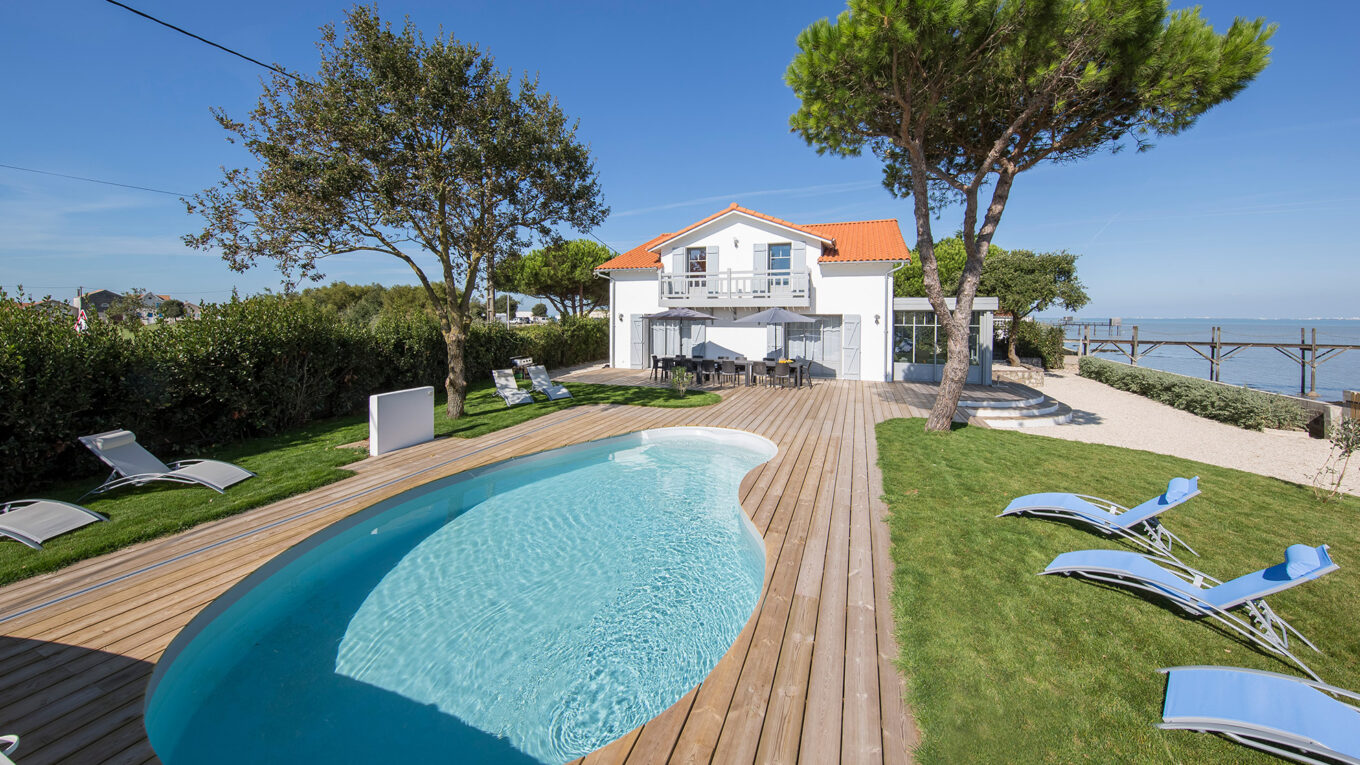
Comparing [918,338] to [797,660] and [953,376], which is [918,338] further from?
[797,660]

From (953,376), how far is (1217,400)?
29.1 feet

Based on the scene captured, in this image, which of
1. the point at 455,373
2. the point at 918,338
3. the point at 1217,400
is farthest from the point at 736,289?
the point at 1217,400

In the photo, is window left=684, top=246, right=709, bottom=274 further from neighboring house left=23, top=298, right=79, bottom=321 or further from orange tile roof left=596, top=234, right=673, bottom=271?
neighboring house left=23, top=298, right=79, bottom=321

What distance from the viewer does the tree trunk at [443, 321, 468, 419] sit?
10078mm

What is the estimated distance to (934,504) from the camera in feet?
18.1

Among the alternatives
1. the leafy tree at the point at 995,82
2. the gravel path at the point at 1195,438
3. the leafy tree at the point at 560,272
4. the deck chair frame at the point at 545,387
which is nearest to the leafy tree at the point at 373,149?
the deck chair frame at the point at 545,387

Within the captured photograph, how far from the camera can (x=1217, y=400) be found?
12.1m

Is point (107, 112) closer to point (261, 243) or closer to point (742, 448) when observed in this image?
point (261, 243)

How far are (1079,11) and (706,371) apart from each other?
11243 mm

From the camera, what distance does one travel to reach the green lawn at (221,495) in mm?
4258

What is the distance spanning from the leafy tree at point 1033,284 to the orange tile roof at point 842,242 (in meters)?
7.15

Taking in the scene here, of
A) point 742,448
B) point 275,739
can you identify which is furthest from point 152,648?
point 742,448

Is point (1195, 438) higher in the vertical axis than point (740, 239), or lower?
lower

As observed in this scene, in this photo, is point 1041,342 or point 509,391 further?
point 1041,342
